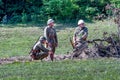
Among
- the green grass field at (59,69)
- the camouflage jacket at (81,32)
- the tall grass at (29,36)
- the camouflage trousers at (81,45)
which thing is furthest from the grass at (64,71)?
the tall grass at (29,36)

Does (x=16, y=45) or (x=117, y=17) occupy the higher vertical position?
(x=117, y=17)

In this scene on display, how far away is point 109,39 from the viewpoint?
21656 millimetres

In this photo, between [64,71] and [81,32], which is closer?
[64,71]

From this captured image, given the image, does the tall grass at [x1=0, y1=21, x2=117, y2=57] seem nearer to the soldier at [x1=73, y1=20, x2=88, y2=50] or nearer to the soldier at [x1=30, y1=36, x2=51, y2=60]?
A: the soldier at [x1=73, y1=20, x2=88, y2=50]

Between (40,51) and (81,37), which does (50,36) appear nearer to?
(40,51)

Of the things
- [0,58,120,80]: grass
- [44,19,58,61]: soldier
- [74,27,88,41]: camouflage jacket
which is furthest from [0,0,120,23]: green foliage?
[0,58,120,80]: grass

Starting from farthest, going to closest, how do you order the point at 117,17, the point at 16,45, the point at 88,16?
the point at 88,16 → the point at 16,45 → the point at 117,17

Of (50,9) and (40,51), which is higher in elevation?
(40,51)

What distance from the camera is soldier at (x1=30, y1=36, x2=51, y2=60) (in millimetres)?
20103

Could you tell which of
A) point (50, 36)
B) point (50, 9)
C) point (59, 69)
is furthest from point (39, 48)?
point (50, 9)

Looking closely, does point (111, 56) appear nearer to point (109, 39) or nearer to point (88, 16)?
point (109, 39)

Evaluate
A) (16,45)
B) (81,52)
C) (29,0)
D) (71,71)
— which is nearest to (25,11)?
(29,0)

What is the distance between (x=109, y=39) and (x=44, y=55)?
2.84 meters

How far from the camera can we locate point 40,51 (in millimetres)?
20266
